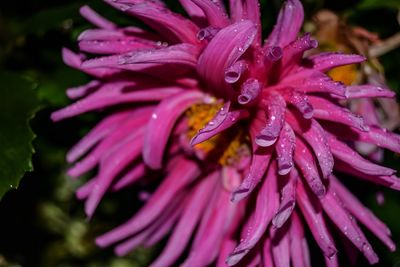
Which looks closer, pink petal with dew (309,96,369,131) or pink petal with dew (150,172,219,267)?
pink petal with dew (309,96,369,131)

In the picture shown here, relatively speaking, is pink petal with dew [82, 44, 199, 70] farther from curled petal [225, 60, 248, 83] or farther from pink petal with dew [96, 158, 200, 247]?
pink petal with dew [96, 158, 200, 247]

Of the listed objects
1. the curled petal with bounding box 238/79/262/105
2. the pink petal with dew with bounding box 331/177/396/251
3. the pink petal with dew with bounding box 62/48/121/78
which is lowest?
the pink petal with dew with bounding box 331/177/396/251

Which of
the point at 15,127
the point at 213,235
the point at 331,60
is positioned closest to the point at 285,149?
the point at 331,60

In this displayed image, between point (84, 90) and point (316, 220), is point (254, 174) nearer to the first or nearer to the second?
point (316, 220)

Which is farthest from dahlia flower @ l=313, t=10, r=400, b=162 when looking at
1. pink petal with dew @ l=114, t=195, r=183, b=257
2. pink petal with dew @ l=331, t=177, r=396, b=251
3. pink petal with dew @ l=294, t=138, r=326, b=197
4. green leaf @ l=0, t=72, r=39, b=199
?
green leaf @ l=0, t=72, r=39, b=199

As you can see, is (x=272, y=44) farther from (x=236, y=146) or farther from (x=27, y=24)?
(x=27, y=24)

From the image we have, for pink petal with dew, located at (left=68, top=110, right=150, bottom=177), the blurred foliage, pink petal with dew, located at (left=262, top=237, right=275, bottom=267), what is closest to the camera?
pink petal with dew, located at (left=262, top=237, right=275, bottom=267)

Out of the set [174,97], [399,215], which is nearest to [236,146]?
[174,97]
